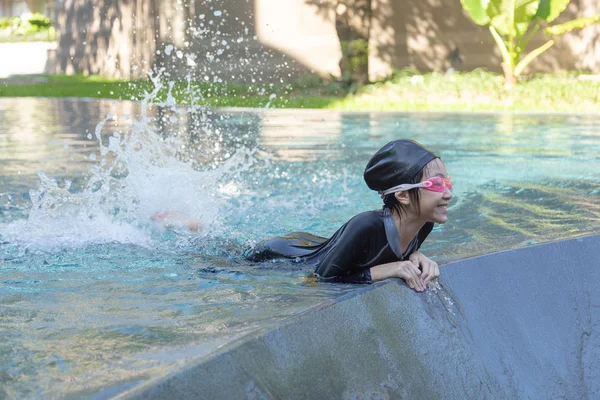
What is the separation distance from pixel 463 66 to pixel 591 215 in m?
13.8

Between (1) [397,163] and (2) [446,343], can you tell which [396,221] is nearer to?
(1) [397,163]

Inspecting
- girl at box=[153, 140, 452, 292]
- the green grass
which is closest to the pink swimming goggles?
girl at box=[153, 140, 452, 292]

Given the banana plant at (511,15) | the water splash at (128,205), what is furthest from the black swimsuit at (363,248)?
the banana plant at (511,15)

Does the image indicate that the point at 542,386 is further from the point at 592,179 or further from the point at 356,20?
the point at 356,20

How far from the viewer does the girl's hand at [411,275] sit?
3193 mm

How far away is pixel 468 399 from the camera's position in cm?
299

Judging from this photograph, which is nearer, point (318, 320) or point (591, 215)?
point (318, 320)

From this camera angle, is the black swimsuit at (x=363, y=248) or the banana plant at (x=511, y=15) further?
the banana plant at (x=511, y=15)

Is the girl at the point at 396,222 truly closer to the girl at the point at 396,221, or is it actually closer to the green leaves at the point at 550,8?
the girl at the point at 396,221

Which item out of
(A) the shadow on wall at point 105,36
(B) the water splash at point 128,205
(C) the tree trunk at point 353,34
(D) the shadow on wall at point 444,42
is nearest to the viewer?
(B) the water splash at point 128,205

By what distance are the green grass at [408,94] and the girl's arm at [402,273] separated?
11231 millimetres

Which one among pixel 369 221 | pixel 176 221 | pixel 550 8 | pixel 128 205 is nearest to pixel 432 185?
pixel 369 221

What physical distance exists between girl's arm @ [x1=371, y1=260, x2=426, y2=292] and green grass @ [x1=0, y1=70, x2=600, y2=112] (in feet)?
36.8

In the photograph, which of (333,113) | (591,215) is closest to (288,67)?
(333,113)
